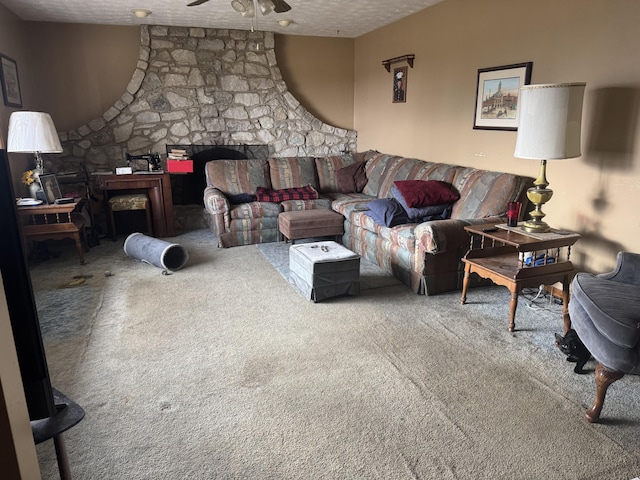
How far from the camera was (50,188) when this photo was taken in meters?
4.13

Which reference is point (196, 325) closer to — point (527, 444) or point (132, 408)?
point (132, 408)

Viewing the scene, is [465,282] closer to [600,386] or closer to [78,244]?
[600,386]

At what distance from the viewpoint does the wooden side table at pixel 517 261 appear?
108 inches

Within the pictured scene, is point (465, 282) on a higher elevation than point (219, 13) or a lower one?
lower

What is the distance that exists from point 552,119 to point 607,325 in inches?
53.0

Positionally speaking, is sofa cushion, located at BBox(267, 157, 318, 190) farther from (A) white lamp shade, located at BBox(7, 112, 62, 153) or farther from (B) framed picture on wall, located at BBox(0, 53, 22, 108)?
(B) framed picture on wall, located at BBox(0, 53, 22, 108)

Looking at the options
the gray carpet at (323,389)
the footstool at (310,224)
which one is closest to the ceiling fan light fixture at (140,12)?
the footstool at (310,224)

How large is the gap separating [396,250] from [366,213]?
707 mm

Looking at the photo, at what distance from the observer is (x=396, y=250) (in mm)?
3639

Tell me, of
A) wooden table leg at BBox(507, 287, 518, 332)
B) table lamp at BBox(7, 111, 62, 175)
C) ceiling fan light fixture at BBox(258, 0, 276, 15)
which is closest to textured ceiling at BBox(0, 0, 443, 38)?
table lamp at BBox(7, 111, 62, 175)

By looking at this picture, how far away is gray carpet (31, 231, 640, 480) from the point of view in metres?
1.75

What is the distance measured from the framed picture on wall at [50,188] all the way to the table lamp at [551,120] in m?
3.96

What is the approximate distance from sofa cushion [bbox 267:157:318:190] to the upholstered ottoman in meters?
2.00

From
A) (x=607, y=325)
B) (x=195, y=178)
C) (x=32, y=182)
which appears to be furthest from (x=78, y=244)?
(x=607, y=325)
